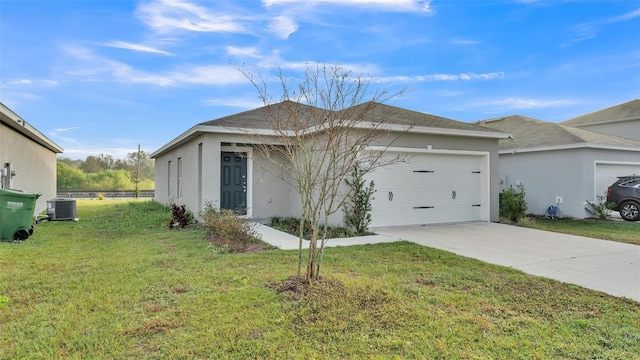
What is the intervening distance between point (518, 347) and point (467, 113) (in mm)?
19218

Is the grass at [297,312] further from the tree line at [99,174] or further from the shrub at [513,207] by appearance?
the tree line at [99,174]

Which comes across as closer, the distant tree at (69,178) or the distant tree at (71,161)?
the distant tree at (69,178)

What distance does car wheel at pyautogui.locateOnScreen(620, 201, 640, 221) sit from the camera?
11082 millimetres

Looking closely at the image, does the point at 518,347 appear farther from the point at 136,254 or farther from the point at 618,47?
the point at 618,47

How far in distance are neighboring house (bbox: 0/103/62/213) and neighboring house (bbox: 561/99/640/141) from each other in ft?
86.3

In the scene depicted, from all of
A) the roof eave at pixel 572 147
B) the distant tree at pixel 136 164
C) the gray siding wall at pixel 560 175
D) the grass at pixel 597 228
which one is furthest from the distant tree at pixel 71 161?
the grass at pixel 597 228

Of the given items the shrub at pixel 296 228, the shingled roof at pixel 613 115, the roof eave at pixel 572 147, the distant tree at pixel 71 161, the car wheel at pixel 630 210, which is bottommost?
the shrub at pixel 296 228

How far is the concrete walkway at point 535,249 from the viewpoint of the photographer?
4918 mm

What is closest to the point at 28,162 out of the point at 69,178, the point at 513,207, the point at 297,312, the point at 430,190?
the point at 430,190

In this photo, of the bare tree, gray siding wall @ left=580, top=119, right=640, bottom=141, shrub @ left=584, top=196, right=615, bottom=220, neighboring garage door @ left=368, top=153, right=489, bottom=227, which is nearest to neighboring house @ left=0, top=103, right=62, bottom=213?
the bare tree

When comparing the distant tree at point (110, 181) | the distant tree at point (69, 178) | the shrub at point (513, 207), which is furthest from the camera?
the distant tree at point (110, 181)

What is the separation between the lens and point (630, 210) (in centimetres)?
1124

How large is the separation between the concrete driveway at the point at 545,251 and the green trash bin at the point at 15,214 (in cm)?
803

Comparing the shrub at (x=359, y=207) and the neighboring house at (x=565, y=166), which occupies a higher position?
the neighboring house at (x=565, y=166)
